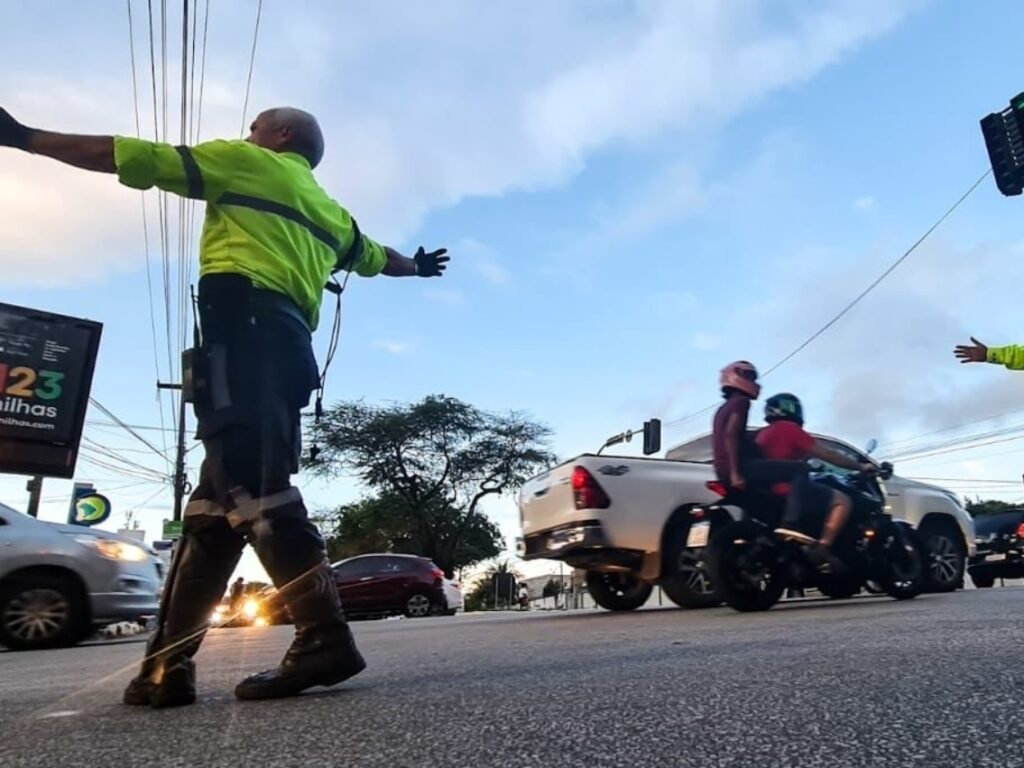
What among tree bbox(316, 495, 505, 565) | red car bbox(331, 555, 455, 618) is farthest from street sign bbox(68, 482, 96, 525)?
tree bbox(316, 495, 505, 565)

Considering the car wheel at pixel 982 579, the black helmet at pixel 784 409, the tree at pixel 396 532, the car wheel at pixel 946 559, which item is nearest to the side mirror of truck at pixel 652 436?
the car wheel at pixel 982 579

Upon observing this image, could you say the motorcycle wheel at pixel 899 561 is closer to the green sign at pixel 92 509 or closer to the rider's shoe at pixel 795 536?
the rider's shoe at pixel 795 536

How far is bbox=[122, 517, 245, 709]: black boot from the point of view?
2420mm

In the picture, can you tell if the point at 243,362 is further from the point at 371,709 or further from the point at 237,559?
the point at 371,709

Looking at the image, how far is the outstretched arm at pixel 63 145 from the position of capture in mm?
2400

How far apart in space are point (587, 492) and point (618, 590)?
1558 mm

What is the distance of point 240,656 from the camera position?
15.1 ft

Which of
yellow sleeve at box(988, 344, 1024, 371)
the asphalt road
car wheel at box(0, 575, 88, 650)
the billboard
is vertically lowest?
the asphalt road

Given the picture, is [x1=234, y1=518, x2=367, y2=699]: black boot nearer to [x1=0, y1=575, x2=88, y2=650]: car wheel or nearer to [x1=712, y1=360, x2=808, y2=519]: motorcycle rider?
[x1=712, y1=360, x2=808, y2=519]: motorcycle rider

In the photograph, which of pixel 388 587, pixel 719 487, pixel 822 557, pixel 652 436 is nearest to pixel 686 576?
pixel 719 487

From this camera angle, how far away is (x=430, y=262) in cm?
369

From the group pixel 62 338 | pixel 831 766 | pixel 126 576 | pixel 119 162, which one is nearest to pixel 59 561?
pixel 126 576

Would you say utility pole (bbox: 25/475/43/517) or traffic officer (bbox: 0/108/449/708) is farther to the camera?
utility pole (bbox: 25/475/43/517)

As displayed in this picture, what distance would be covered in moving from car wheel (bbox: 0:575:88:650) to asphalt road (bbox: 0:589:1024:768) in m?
4.25
